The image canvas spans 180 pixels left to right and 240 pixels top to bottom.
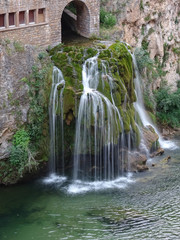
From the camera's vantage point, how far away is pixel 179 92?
2794 centimetres

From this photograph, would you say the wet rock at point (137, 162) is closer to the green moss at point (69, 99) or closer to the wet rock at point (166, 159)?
the wet rock at point (166, 159)

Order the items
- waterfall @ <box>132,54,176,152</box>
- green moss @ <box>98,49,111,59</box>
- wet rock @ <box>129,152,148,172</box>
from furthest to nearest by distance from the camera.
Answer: waterfall @ <box>132,54,176,152</box> < green moss @ <box>98,49,111,59</box> < wet rock @ <box>129,152,148,172</box>

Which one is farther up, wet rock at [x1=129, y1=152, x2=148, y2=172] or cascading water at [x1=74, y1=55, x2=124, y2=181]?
cascading water at [x1=74, y1=55, x2=124, y2=181]

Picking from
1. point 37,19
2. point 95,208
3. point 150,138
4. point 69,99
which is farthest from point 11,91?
point 150,138

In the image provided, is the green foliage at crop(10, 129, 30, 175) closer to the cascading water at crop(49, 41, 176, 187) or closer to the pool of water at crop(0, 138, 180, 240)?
the pool of water at crop(0, 138, 180, 240)

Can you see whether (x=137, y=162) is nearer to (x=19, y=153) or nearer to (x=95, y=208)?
(x=95, y=208)

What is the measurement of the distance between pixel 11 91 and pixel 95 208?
5.72 m

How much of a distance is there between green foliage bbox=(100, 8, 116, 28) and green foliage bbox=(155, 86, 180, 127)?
4793mm

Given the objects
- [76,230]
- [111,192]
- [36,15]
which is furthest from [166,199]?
[36,15]

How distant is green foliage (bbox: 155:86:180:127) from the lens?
2617 centimetres

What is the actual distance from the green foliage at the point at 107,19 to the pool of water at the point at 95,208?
8.11 metres

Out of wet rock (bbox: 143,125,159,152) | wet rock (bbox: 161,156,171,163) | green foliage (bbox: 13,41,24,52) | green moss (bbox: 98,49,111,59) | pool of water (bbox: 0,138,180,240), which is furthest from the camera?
wet rock (bbox: 143,125,159,152)

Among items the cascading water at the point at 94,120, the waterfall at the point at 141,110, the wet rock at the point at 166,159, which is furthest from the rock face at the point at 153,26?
the wet rock at the point at 166,159

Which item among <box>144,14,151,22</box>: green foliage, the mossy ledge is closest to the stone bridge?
the mossy ledge
